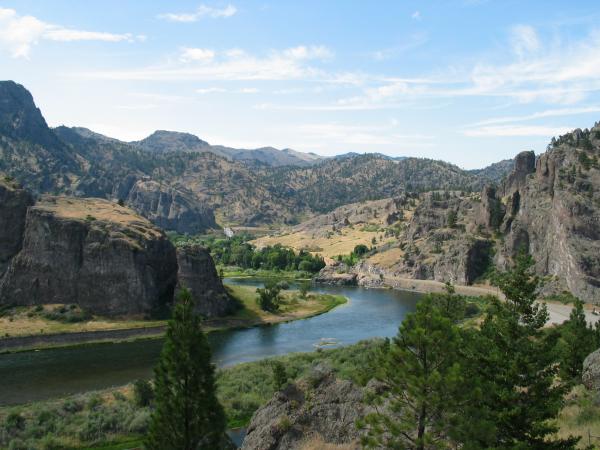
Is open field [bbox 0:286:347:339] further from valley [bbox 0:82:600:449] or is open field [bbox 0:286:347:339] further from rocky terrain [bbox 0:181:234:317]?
rocky terrain [bbox 0:181:234:317]

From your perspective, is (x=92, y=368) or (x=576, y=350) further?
(x=92, y=368)

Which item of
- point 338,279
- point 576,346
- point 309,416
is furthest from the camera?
point 338,279

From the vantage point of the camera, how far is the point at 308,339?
340ft

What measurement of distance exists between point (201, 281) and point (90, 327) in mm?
25161

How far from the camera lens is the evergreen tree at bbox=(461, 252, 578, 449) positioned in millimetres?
22531

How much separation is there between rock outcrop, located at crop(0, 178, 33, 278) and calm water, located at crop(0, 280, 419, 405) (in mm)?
37186

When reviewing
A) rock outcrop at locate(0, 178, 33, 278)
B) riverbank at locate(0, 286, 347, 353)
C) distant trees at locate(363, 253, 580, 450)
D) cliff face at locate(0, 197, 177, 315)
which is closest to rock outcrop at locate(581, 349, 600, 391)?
distant trees at locate(363, 253, 580, 450)

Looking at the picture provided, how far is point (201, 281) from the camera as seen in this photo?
117 meters

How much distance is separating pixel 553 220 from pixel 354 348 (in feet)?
317

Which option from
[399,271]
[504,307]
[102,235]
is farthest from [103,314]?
[399,271]

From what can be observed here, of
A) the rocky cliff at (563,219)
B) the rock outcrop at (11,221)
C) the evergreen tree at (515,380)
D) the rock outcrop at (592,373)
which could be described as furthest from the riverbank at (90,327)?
the evergreen tree at (515,380)

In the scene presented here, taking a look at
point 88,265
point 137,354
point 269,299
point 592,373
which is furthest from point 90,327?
point 592,373

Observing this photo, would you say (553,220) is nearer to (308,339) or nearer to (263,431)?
(308,339)

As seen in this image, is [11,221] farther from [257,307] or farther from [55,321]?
[257,307]
